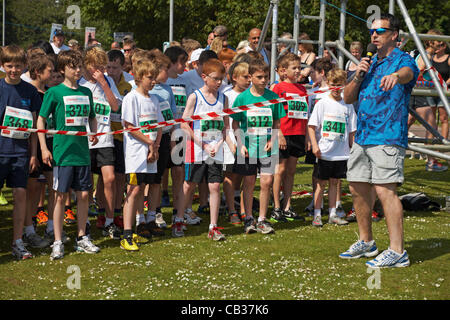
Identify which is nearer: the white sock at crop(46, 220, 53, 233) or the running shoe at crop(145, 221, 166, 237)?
the white sock at crop(46, 220, 53, 233)

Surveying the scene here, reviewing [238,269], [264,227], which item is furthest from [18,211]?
[264,227]

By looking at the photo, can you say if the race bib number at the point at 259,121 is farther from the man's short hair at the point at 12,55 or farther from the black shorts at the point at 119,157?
the man's short hair at the point at 12,55

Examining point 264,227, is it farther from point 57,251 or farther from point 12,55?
point 12,55

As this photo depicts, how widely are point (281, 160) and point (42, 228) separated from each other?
11.0 ft

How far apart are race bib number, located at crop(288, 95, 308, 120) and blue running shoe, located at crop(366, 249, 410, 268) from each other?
303 cm

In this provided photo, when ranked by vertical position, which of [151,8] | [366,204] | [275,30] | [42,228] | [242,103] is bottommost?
[42,228]

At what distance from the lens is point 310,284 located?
575 centimetres

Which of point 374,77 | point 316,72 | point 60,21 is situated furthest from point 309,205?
→ point 60,21

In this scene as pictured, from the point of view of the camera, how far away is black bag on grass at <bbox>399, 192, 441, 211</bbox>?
9.50m

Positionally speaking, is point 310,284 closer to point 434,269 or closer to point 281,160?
point 434,269

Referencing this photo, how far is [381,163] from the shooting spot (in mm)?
6285

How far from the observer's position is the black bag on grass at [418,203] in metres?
9.50

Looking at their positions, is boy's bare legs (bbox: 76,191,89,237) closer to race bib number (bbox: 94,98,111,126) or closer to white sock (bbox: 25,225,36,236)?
white sock (bbox: 25,225,36,236)

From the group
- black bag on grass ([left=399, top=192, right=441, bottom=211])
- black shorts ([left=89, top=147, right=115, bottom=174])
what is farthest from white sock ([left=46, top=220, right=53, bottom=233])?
black bag on grass ([left=399, top=192, right=441, bottom=211])
